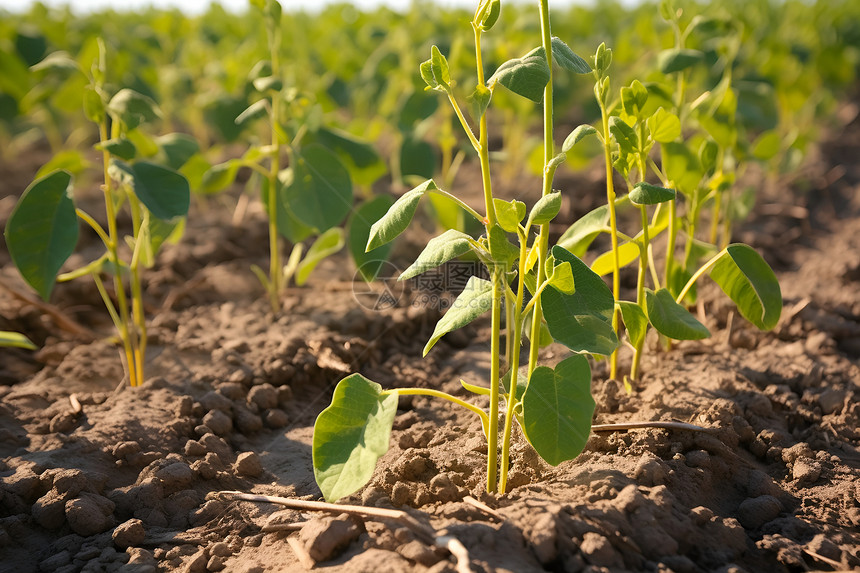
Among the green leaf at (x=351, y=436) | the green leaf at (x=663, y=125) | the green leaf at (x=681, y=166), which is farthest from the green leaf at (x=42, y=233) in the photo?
the green leaf at (x=681, y=166)

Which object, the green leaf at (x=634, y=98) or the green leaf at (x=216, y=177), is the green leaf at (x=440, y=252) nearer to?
the green leaf at (x=634, y=98)

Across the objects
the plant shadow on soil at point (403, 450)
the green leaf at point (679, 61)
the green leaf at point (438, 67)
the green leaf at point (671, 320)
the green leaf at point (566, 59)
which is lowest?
the plant shadow on soil at point (403, 450)

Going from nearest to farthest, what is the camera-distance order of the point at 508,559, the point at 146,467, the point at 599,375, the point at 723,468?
1. the point at 508,559
2. the point at 723,468
3. the point at 146,467
4. the point at 599,375

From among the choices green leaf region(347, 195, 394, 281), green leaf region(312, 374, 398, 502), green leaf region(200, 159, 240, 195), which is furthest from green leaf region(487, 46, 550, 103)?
green leaf region(200, 159, 240, 195)

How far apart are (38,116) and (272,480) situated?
441 cm

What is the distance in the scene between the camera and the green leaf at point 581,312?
4.44 feet

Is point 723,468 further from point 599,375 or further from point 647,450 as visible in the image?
point 599,375

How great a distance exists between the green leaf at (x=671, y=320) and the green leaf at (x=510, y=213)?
0.44 metres

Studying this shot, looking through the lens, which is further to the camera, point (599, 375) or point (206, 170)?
point (206, 170)

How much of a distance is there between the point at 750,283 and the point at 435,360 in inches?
40.9

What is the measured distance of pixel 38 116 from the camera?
5.10 m

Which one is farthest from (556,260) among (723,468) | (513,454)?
(723,468)

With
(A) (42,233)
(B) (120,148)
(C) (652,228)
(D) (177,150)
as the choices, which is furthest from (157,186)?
(C) (652,228)

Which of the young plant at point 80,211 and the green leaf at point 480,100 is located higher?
the green leaf at point 480,100
